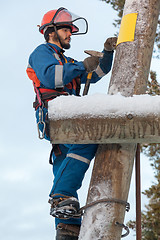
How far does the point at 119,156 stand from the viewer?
2982 millimetres

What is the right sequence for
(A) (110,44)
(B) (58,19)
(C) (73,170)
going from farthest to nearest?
1. (B) (58,19)
2. (A) (110,44)
3. (C) (73,170)

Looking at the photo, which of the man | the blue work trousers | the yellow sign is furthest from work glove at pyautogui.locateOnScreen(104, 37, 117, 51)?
the blue work trousers

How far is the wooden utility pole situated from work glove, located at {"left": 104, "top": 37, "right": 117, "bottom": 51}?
0.34 m

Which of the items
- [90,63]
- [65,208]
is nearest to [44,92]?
[90,63]

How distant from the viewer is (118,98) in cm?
286

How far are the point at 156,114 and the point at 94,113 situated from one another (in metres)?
0.41

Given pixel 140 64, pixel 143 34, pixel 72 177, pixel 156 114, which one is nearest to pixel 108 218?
pixel 72 177

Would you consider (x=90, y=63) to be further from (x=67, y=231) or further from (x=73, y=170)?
(x=67, y=231)

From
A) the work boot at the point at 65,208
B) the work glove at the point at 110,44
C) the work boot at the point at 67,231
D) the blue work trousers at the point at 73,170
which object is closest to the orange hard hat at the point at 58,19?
the work glove at the point at 110,44

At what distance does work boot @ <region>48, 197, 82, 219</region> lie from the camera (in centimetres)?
314

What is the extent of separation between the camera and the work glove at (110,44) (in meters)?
3.61

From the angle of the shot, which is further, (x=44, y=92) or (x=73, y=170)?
(x=44, y=92)

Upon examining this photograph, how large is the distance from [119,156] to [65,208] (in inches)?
22.7

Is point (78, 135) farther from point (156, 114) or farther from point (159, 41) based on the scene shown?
point (159, 41)
